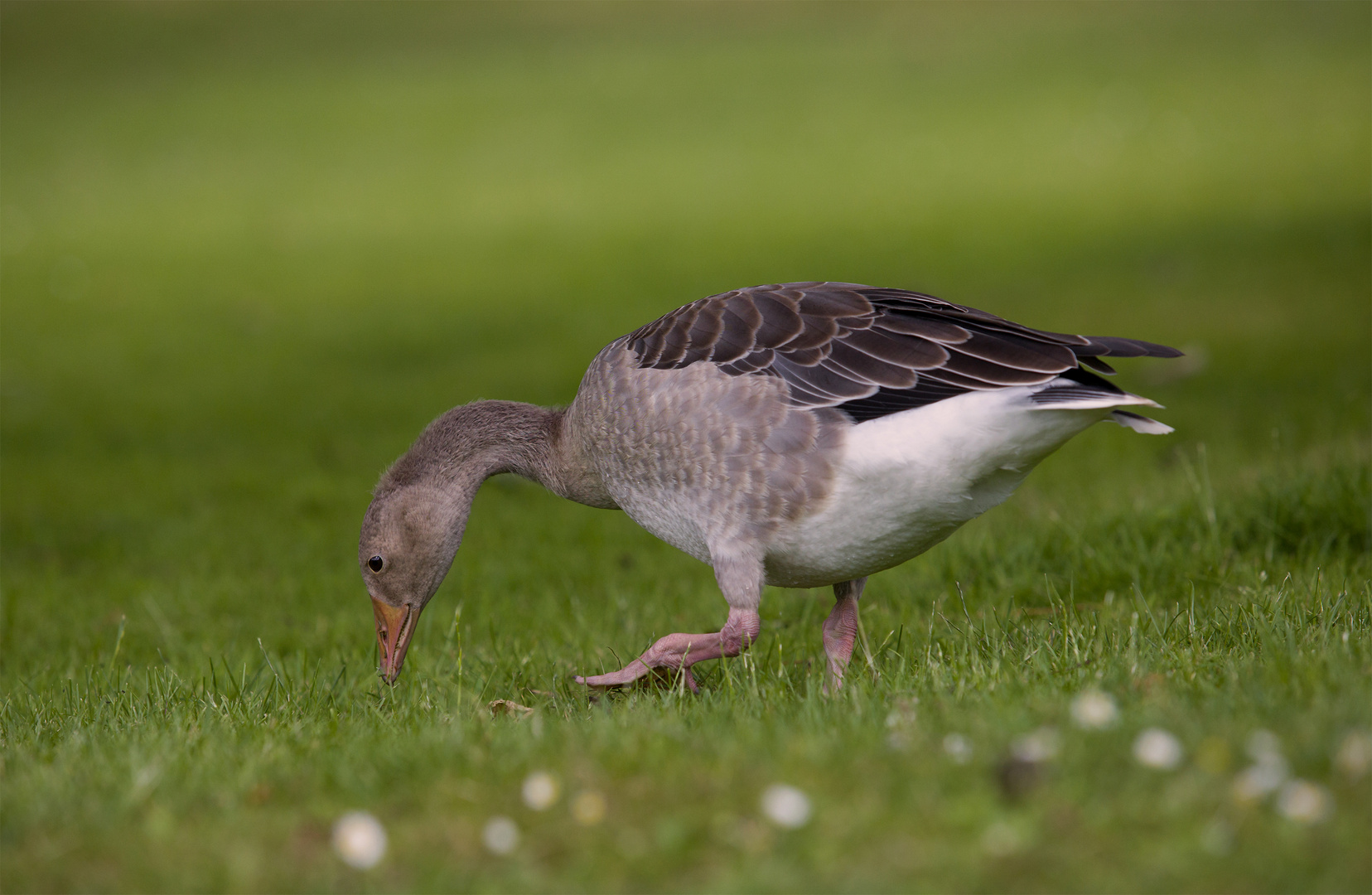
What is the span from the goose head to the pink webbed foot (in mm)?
1034

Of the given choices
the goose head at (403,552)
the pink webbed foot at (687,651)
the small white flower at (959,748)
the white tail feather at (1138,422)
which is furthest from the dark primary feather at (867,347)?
the small white flower at (959,748)

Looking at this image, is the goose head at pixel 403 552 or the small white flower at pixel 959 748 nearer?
the small white flower at pixel 959 748

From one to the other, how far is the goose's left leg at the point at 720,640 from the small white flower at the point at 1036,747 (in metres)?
1.69

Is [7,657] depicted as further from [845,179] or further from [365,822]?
[845,179]

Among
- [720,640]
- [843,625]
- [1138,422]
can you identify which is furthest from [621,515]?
Answer: [1138,422]

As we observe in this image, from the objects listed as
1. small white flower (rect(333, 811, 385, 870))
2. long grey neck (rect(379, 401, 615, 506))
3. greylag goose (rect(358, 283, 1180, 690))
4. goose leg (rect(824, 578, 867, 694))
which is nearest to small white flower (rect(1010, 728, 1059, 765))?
greylag goose (rect(358, 283, 1180, 690))

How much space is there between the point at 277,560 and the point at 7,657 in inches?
78.6

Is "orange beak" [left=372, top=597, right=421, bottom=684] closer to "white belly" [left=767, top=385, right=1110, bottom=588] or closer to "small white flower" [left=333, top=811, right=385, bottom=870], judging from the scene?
"white belly" [left=767, top=385, right=1110, bottom=588]

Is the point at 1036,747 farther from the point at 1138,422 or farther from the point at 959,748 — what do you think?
the point at 1138,422

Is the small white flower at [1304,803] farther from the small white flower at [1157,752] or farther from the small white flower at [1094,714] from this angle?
the small white flower at [1094,714]

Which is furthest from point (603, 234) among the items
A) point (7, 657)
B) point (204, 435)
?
point (7, 657)

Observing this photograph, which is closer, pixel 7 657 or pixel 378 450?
pixel 7 657

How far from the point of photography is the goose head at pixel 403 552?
5.48m

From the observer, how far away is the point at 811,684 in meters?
4.33
